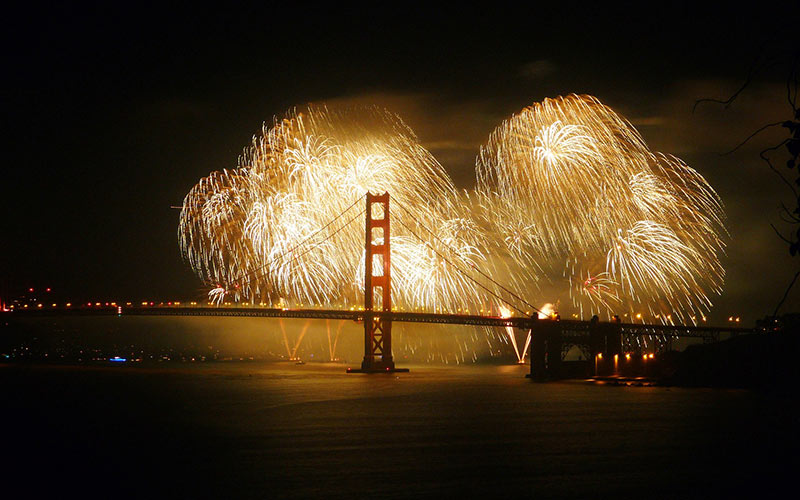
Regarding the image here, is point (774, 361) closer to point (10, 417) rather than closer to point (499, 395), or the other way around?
point (499, 395)

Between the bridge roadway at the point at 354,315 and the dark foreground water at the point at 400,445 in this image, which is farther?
the bridge roadway at the point at 354,315

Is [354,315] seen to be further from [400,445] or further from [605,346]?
[400,445]

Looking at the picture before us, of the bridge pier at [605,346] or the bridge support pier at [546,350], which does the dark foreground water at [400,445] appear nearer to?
the bridge support pier at [546,350]

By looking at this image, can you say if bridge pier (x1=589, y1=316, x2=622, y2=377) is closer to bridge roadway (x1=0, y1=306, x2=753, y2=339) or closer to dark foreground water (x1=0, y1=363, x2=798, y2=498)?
bridge roadway (x1=0, y1=306, x2=753, y2=339)

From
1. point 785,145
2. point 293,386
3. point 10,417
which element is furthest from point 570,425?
point 293,386

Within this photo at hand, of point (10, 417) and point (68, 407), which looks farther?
point (68, 407)

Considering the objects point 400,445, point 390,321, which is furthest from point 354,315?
point 400,445

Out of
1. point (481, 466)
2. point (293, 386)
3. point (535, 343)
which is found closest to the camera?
point (481, 466)

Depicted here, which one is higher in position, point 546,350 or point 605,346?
point 605,346
